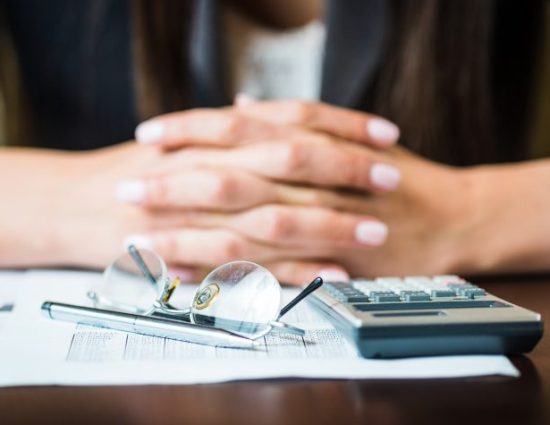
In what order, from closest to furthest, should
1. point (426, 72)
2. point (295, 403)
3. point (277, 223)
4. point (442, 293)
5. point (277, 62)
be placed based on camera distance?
point (295, 403)
point (442, 293)
point (277, 223)
point (426, 72)
point (277, 62)

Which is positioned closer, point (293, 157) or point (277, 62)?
point (293, 157)

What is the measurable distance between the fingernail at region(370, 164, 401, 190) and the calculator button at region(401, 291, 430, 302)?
0.69 ft

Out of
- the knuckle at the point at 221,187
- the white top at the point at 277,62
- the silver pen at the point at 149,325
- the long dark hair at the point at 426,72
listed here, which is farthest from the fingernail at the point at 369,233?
the white top at the point at 277,62

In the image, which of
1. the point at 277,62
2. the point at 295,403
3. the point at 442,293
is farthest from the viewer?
the point at 277,62

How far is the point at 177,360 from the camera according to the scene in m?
0.34

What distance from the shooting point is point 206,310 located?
396 millimetres

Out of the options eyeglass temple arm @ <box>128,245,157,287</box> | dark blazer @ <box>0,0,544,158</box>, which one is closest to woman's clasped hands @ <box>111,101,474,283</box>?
eyeglass temple arm @ <box>128,245,157,287</box>

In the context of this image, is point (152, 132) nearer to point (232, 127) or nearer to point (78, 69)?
point (232, 127)

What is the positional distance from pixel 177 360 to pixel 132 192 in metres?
0.28

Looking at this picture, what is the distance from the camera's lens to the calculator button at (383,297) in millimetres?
383

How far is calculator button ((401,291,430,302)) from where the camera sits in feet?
1.28

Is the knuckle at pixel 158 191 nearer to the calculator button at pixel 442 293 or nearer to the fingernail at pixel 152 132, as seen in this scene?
the fingernail at pixel 152 132

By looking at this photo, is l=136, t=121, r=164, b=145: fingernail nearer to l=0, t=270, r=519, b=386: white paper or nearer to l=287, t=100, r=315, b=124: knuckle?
l=287, t=100, r=315, b=124: knuckle

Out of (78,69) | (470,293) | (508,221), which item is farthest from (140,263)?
(78,69)
